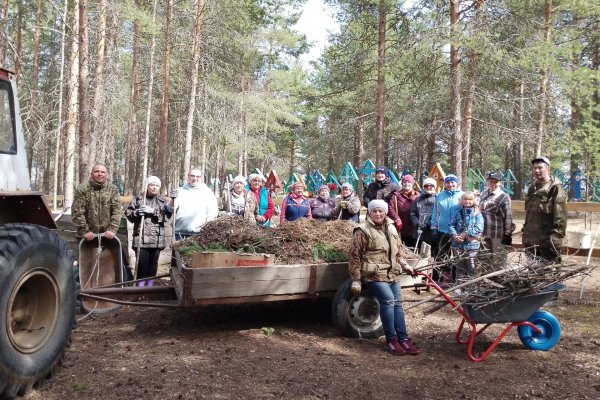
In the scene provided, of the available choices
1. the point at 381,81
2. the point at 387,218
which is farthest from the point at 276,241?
the point at 381,81

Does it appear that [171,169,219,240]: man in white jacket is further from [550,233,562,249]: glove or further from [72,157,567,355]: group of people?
[550,233,562,249]: glove

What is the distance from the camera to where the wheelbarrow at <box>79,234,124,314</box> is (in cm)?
613

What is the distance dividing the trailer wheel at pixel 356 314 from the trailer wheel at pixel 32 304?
2.64 m

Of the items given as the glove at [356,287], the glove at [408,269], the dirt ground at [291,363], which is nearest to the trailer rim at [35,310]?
the dirt ground at [291,363]

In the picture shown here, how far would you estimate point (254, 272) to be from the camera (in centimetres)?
504

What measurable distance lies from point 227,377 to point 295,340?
1.32 metres

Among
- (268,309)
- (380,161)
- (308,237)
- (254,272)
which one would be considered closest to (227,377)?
(254,272)

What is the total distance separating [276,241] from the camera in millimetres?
5695

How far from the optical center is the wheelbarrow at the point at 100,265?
613 cm

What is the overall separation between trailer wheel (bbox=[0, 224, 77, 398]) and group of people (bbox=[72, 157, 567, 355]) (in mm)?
2290

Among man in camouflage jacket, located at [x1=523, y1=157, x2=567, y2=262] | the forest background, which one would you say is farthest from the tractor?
man in camouflage jacket, located at [x1=523, y1=157, x2=567, y2=262]

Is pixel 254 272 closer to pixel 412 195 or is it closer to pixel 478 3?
pixel 412 195

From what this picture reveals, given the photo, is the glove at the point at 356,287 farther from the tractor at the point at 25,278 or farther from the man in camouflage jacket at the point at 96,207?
the man in camouflage jacket at the point at 96,207

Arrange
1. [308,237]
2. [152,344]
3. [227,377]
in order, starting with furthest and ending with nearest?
[308,237]
[152,344]
[227,377]
